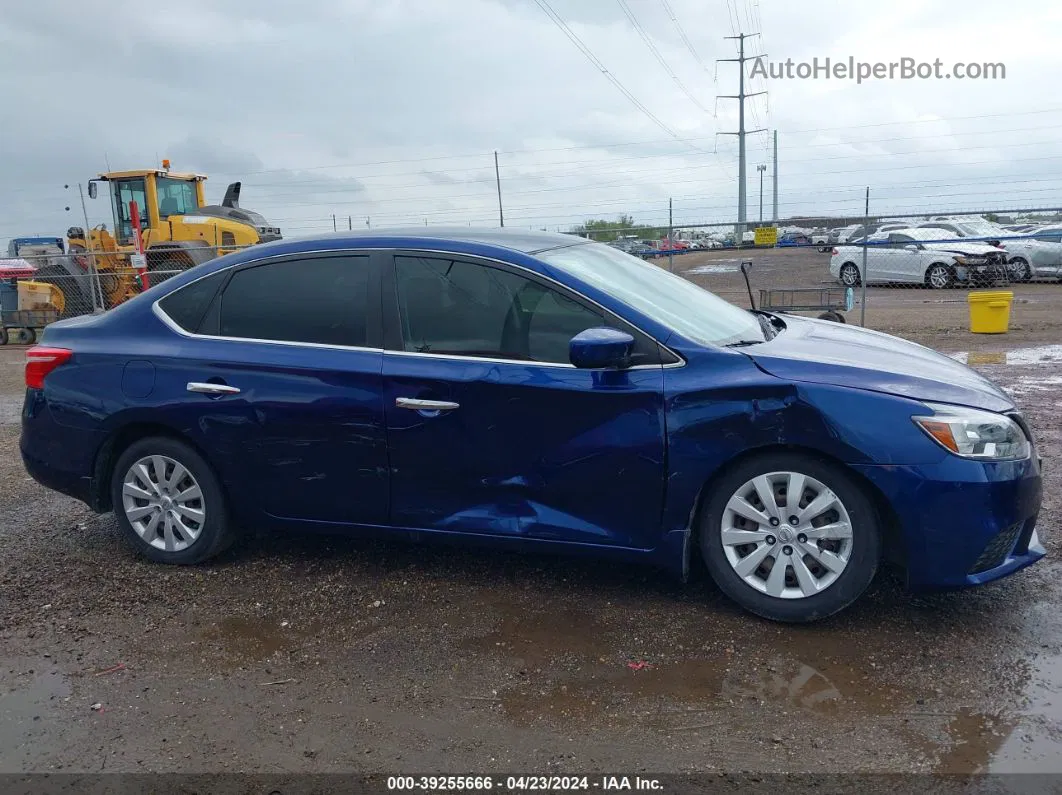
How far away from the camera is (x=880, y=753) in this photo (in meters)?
2.91

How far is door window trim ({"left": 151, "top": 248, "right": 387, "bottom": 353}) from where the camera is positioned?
169 inches

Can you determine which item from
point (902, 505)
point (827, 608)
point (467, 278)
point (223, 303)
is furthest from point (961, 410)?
point (223, 303)

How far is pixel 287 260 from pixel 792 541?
2.76m

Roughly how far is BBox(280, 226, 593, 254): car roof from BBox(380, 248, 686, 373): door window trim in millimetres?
99

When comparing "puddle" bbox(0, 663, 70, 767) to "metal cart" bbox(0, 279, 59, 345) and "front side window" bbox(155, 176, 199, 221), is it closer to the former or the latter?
"metal cart" bbox(0, 279, 59, 345)

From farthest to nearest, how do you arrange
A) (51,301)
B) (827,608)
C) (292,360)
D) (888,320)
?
(51,301)
(888,320)
(292,360)
(827,608)

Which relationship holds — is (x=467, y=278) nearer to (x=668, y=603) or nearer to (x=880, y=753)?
(x=668, y=603)

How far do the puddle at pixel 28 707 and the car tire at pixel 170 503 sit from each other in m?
1.00

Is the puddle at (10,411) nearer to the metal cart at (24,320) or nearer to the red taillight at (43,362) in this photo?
the red taillight at (43,362)

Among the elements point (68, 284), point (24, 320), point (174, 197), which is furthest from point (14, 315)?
point (174, 197)

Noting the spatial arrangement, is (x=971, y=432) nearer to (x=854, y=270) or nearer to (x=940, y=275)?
(x=940, y=275)

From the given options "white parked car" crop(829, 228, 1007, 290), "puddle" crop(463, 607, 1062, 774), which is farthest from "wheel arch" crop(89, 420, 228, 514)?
"white parked car" crop(829, 228, 1007, 290)

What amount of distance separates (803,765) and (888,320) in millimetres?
13620

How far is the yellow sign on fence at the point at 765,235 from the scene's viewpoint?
18.2 meters
